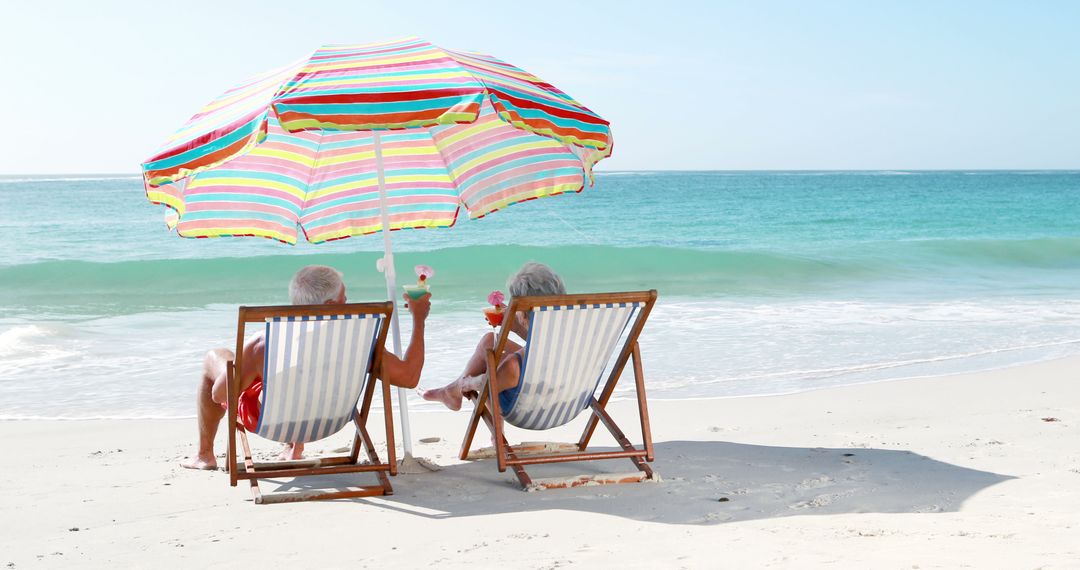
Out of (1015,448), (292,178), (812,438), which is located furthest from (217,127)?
(1015,448)

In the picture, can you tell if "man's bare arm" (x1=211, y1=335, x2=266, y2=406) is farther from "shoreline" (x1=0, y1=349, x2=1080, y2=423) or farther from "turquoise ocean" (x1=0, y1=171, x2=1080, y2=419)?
"turquoise ocean" (x1=0, y1=171, x2=1080, y2=419)

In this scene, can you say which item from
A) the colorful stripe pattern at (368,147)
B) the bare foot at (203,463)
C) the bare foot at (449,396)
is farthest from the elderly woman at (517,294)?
the bare foot at (203,463)

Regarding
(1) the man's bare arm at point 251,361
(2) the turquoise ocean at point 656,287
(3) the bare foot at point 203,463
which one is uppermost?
(1) the man's bare arm at point 251,361

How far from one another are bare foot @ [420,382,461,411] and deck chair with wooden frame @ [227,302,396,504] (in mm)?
374

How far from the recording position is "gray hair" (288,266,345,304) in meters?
3.88

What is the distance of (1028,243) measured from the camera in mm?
20328

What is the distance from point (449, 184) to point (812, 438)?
2.19 metres

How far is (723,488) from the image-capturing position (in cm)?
386

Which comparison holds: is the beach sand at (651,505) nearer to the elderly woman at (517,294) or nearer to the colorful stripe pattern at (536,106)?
the elderly woman at (517,294)

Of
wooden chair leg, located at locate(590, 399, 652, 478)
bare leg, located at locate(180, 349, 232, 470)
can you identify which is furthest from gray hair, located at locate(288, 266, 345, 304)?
wooden chair leg, located at locate(590, 399, 652, 478)

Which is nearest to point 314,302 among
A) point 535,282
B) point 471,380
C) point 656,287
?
point 471,380

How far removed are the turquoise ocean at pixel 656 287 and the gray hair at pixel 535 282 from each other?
217cm

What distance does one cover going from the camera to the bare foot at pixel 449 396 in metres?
4.28

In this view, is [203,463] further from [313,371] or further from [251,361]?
[313,371]
